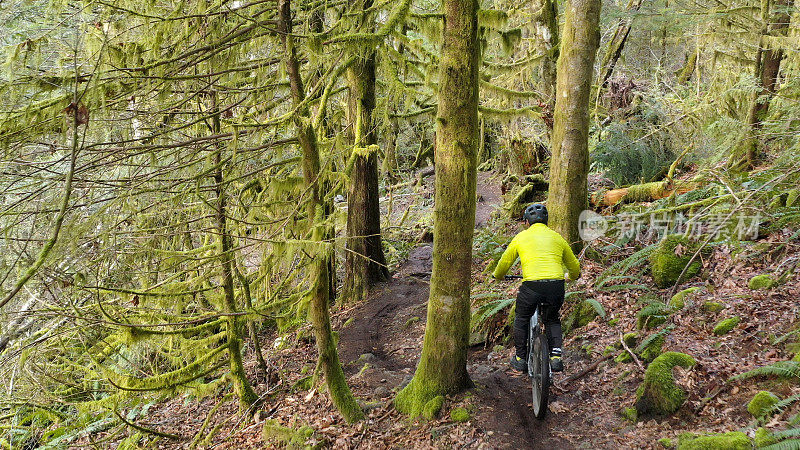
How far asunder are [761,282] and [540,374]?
10.1ft

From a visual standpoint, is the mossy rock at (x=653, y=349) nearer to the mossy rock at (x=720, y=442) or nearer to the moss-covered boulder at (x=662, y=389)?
the moss-covered boulder at (x=662, y=389)

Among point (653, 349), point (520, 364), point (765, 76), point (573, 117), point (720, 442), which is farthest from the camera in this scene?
point (765, 76)

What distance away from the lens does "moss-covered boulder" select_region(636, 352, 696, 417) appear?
479 cm

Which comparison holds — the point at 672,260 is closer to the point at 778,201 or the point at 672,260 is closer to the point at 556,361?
the point at 778,201

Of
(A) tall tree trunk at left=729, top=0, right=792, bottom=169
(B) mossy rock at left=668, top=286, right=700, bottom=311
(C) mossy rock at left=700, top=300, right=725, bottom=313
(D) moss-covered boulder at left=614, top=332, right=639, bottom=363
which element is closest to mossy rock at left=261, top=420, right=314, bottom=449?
(D) moss-covered boulder at left=614, top=332, right=639, bottom=363

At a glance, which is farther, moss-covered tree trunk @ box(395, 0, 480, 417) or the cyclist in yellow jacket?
the cyclist in yellow jacket

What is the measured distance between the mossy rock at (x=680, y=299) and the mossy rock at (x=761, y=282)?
1.93ft

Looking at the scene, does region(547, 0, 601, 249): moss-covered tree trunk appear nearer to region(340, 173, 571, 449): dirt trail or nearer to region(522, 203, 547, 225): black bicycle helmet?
region(522, 203, 547, 225): black bicycle helmet

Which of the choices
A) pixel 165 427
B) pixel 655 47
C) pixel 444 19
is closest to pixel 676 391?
pixel 444 19

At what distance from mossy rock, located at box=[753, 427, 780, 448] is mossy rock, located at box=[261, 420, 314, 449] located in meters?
4.49

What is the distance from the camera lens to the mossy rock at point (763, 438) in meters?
3.63

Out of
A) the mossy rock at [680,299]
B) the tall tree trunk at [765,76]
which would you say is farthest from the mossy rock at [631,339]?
the tall tree trunk at [765,76]

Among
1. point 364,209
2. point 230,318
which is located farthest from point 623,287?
point 230,318

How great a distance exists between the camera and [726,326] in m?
5.47
